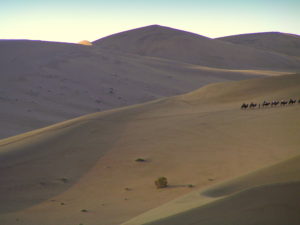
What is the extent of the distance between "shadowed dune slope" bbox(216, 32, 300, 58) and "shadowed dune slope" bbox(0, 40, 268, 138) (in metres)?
44.6

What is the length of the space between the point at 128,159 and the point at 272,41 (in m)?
99.7

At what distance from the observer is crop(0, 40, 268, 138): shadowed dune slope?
3637 cm

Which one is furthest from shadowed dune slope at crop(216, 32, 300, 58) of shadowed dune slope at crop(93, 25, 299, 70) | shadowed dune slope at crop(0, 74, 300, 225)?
shadowed dune slope at crop(0, 74, 300, 225)

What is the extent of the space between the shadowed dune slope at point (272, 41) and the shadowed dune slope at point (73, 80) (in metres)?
44.6

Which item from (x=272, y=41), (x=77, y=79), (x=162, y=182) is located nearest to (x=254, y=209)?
(x=162, y=182)

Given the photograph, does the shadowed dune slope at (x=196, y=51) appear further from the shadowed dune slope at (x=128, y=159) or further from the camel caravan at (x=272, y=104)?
the shadowed dune slope at (x=128, y=159)

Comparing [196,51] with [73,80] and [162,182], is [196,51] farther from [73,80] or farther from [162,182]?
[162,182]

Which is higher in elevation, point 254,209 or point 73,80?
point 254,209

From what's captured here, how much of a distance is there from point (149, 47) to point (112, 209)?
7847 cm

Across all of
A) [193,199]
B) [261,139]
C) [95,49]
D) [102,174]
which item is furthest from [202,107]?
[95,49]

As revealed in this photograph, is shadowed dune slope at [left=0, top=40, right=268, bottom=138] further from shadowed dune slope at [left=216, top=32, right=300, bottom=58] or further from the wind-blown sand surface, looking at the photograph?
shadowed dune slope at [left=216, top=32, right=300, bottom=58]

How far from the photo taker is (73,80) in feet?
152

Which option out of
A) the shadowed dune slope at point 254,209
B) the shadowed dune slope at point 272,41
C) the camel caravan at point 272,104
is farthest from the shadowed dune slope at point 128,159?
the shadowed dune slope at point 272,41

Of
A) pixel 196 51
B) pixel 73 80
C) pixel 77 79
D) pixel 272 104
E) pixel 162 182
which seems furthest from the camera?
pixel 196 51
